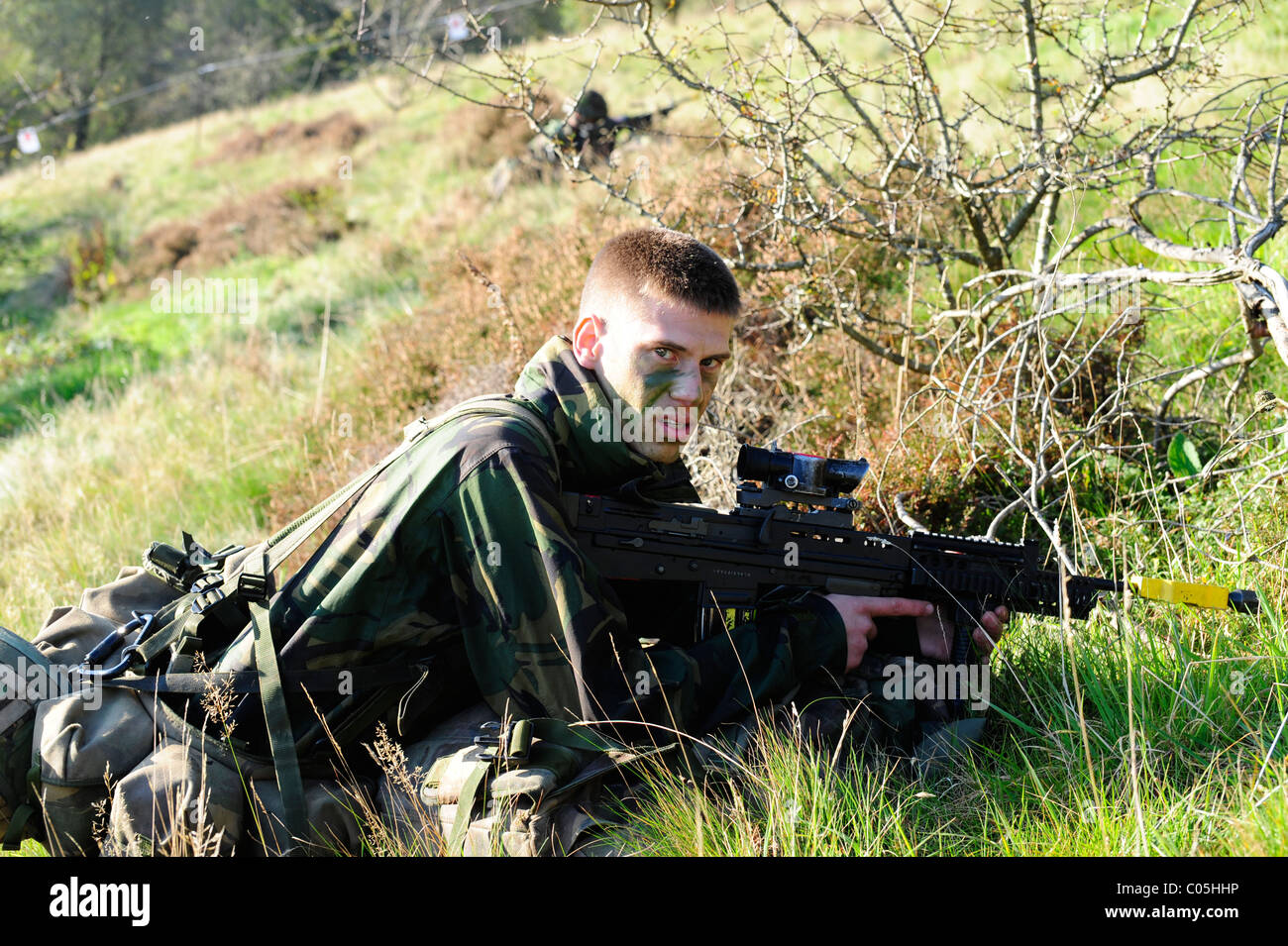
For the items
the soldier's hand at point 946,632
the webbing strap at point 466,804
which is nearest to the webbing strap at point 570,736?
the webbing strap at point 466,804

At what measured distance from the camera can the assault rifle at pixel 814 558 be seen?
3434mm

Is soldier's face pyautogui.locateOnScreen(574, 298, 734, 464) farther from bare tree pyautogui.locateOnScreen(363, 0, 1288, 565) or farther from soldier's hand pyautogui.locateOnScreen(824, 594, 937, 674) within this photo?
bare tree pyautogui.locateOnScreen(363, 0, 1288, 565)

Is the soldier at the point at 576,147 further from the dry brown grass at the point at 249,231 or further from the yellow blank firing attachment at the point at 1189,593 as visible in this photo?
the yellow blank firing attachment at the point at 1189,593

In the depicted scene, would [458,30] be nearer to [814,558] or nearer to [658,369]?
[658,369]

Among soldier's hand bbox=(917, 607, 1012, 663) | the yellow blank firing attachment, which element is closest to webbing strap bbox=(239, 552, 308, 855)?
soldier's hand bbox=(917, 607, 1012, 663)

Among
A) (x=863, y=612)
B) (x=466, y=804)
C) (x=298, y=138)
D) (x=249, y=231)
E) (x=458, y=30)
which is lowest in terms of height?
A: (x=466, y=804)

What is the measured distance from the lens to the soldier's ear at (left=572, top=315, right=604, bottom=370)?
3.55 meters

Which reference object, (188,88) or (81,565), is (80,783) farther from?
(188,88)

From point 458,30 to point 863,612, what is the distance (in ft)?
14.3

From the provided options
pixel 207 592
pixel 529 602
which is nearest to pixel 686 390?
pixel 529 602

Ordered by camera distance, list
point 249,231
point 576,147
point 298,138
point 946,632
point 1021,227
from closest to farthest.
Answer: point 946,632
point 1021,227
point 576,147
point 249,231
point 298,138

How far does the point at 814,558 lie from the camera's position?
11.9ft

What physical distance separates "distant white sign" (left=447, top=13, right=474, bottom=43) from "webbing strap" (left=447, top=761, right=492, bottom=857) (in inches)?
154
